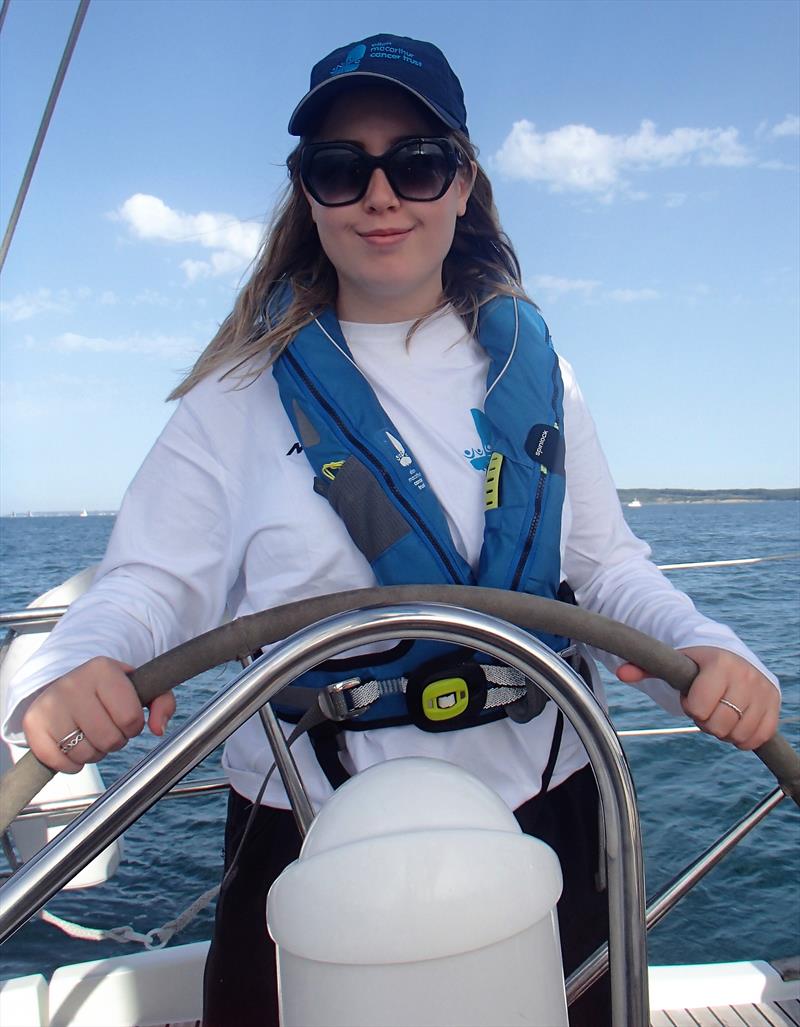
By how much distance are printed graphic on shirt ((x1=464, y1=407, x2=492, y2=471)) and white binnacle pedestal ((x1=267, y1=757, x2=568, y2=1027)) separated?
0.75m

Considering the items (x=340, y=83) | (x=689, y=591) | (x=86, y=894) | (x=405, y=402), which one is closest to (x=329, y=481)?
(x=405, y=402)

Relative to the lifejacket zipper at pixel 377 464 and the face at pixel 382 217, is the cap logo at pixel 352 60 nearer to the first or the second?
the face at pixel 382 217

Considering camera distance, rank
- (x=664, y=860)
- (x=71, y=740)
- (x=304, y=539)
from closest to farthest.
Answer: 1. (x=71, y=740)
2. (x=304, y=539)
3. (x=664, y=860)

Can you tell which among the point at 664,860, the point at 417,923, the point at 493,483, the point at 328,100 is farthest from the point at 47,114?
the point at 664,860

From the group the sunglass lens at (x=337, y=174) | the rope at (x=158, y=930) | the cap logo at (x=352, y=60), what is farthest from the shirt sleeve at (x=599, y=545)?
the rope at (x=158, y=930)

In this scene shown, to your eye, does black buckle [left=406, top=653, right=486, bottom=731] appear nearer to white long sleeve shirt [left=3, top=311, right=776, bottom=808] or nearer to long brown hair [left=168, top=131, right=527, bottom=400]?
white long sleeve shirt [left=3, top=311, right=776, bottom=808]

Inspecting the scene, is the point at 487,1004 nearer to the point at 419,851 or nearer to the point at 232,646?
the point at 419,851

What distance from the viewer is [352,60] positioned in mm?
1316

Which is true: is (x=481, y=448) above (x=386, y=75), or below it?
below

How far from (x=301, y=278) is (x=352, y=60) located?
14.9 inches

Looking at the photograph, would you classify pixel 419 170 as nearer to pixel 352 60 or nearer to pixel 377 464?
pixel 352 60

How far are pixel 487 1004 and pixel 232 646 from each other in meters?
0.39

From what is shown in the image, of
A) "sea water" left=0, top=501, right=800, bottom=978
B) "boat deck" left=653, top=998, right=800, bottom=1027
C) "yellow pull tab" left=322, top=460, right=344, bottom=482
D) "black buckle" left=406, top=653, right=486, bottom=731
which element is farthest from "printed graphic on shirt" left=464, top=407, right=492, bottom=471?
"sea water" left=0, top=501, right=800, bottom=978

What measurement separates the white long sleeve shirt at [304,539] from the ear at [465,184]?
235 millimetres
